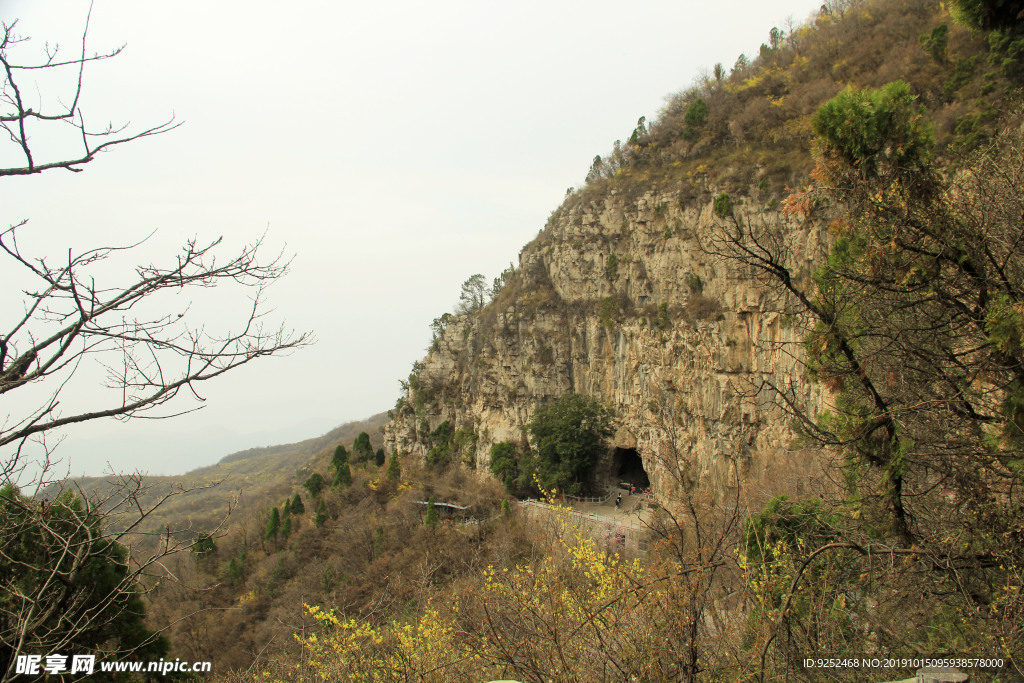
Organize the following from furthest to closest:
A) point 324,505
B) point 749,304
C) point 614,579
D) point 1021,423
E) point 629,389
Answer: point 324,505
point 629,389
point 749,304
point 614,579
point 1021,423

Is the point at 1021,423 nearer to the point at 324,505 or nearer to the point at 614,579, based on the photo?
the point at 614,579

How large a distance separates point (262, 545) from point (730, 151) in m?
30.7

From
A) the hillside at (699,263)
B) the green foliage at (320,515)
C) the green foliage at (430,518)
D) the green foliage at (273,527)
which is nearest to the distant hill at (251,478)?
the green foliage at (273,527)

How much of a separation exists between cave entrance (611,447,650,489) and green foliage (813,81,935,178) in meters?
22.8

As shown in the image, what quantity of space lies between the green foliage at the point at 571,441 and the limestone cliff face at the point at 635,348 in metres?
1.01

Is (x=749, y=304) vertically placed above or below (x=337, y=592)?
above

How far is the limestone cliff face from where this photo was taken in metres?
19.2

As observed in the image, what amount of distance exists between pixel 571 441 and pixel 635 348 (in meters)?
5.36

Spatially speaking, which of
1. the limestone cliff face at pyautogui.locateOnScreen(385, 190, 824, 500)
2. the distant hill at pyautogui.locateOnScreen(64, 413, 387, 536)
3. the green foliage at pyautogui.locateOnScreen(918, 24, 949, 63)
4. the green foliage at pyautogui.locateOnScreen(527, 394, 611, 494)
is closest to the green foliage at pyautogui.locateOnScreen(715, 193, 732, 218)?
the limestone cliff face at pyautogui.locateOnScreen(385, 190, 824, 500)

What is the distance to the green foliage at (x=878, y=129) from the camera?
4.92 metres

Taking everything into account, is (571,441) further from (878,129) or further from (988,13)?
(988,13)

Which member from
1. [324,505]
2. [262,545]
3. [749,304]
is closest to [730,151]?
[749,304]

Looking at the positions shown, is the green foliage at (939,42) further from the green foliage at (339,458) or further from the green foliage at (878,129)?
the green foliage at (339,458)

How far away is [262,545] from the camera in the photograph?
28156mm
